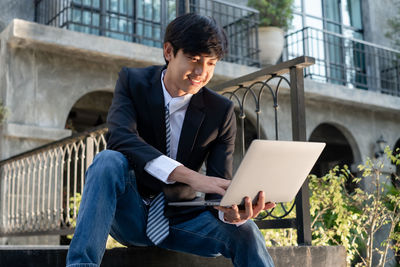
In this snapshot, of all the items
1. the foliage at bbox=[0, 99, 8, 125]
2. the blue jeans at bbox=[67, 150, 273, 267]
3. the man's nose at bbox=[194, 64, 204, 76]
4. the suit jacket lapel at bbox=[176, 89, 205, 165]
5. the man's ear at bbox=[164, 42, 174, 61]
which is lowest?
the blue jeans at bbox=[67, 150, 273, 267]

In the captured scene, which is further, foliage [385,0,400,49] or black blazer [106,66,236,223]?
foliage [385,0,400,49]

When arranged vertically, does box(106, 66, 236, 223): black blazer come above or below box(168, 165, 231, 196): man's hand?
above

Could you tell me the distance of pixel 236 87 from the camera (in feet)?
11.8

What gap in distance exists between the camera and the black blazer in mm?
2039

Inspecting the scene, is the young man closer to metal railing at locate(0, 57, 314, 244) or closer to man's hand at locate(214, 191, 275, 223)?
man's hand at locate(214, 191, 275, 223)

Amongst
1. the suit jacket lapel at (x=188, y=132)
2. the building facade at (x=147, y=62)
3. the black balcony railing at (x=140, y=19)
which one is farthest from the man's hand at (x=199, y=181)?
the black balcony railing at (x=140, y=19)

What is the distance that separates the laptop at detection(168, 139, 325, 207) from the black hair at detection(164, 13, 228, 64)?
0.45 meters

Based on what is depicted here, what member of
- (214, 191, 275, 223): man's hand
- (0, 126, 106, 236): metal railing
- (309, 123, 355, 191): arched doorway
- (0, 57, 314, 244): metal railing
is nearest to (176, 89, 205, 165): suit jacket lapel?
(214, 191, 275, 223): man's hand

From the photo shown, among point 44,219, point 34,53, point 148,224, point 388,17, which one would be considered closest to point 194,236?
point 148,224

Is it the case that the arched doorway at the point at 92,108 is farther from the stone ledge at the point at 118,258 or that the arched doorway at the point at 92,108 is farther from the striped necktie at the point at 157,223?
the striped necktie at the point at 157,223

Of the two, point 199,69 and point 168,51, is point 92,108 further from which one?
point 199,69

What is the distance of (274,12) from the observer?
954 cm

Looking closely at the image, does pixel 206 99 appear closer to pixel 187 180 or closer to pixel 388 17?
pixel 187 180

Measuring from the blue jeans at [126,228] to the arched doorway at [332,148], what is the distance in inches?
396
